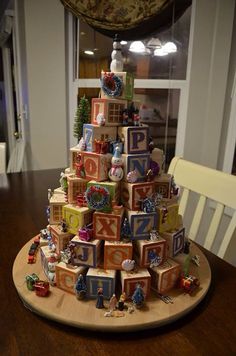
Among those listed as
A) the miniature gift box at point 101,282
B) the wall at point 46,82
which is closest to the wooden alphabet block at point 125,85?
the miniature gift box at point 101,282

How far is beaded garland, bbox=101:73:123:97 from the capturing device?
0.70 m

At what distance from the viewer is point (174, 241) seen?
72cm

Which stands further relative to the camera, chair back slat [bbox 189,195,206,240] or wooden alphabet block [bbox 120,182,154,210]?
chair back slat [bbox 189,195,206,240]

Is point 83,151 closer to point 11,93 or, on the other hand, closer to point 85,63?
point 85,63

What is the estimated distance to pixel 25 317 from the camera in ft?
2.04

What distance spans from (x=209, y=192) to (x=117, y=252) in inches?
22.9

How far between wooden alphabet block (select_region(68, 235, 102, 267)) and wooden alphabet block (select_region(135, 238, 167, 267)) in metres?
0.10

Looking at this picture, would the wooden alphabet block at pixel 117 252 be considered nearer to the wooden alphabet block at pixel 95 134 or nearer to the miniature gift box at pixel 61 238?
the miniature gift box at pixel 61 238

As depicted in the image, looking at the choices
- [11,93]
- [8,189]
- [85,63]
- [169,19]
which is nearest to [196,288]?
[8,189]

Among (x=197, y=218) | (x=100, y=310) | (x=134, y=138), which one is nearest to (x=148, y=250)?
(x=100, y=310)

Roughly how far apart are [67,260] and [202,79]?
1.46 metres

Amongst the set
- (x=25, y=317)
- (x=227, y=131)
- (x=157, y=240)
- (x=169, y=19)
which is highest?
(x=169, y=19)

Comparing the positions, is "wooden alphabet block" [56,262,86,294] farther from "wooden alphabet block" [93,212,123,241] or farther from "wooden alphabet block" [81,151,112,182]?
"wooden alphabet block" [81,151,112,182]

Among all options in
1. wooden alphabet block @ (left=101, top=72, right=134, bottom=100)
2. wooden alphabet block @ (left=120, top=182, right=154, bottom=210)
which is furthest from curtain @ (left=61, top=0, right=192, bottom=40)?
wooden alphabet block @ (left=120, top=182, right=154, bottom=210)
